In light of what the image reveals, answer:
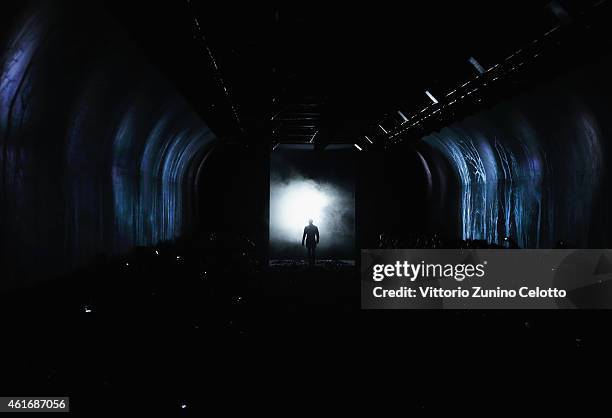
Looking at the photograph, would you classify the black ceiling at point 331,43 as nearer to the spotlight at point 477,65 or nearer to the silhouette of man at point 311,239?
the spotlight at point 477,65

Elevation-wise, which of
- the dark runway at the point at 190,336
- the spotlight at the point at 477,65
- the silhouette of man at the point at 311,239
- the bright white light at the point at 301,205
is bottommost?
the dark runway at the point at 190,336

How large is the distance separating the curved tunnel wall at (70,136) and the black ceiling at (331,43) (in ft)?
1.83

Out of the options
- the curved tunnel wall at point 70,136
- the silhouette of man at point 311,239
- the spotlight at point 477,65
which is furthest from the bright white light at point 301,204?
the spotlight at point 477,65

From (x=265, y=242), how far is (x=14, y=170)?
17.6 meters

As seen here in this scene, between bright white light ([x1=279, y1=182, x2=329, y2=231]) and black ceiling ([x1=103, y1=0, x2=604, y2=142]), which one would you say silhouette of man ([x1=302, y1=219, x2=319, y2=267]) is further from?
Result: black ceiling ([x1=103, y1=0, x2=604, y2=142])

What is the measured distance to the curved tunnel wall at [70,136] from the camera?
6160 millimetres

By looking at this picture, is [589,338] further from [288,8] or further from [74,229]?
[74,229]

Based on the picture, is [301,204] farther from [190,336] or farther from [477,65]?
[190,336]

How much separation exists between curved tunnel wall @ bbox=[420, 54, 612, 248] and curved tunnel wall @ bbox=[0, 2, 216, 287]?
21.7ft

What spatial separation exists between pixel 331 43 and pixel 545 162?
19.8 ft

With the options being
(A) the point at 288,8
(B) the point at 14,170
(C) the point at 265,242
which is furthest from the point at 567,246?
(C) the point at 265,242

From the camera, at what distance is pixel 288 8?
25.6ft

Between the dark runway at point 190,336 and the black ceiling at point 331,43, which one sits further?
the black ceiling at point 331,43

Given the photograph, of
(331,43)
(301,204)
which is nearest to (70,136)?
(331,43)
